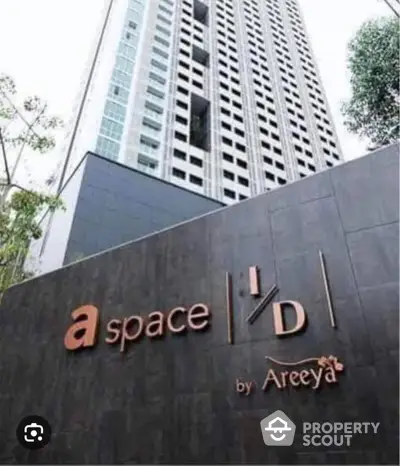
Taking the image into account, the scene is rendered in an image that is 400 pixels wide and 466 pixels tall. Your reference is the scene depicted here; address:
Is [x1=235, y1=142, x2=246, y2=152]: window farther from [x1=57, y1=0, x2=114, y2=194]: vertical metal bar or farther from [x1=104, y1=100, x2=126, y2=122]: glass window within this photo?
[x1=57, y1=0, x2=114, y2=194]: vertical metal bar

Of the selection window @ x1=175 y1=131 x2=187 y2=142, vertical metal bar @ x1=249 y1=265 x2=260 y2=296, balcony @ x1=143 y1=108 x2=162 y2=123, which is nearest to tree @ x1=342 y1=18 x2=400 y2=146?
vertical metal bar @ x1=249 y1=265 x2=260 y2=296

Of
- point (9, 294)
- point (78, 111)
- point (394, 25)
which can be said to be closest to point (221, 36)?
point (78, 111)

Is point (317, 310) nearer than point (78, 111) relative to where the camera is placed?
Yes

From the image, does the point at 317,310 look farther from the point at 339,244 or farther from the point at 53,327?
the point at 53,327

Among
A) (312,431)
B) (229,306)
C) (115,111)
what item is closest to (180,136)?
(115,111)

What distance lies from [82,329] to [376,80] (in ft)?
27.5

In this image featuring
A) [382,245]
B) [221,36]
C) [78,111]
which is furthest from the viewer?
[221,36]

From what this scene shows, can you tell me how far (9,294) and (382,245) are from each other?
830cm

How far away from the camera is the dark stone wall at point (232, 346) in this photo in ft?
15.7

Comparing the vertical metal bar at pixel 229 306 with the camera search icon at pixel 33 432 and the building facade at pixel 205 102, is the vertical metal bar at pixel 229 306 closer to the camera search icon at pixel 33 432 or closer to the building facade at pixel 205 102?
→ the camera search icon at pixel 33 432

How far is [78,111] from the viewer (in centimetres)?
2891

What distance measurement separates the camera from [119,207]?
46.8 feet

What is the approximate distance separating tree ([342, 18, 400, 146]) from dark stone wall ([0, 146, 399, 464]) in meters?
3.96

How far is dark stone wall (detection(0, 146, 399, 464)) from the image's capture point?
477 cm
